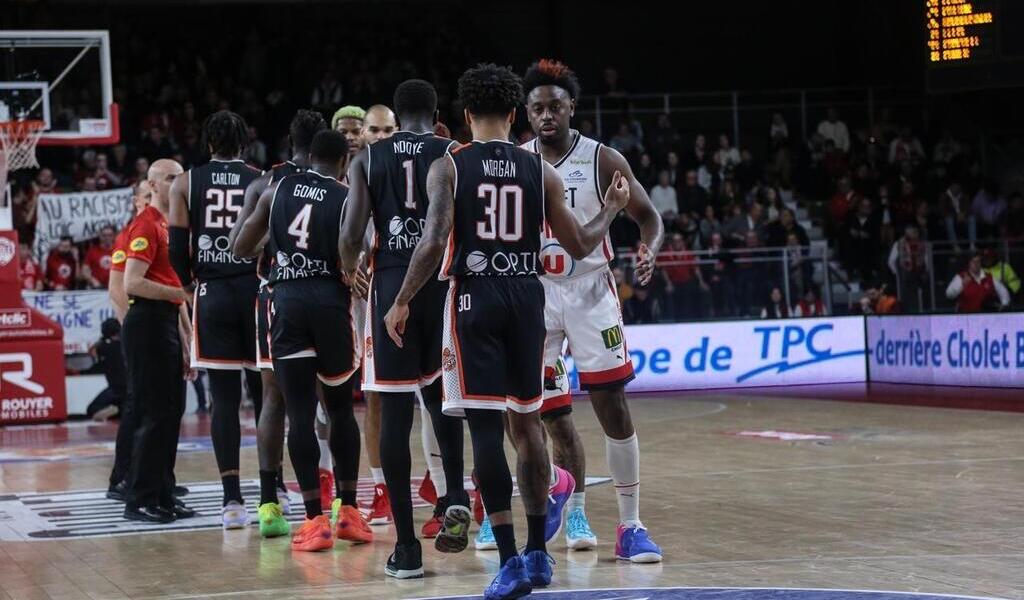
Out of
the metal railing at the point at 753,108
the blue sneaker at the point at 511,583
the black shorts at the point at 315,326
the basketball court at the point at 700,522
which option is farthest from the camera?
the metal railing at the point at 753,108

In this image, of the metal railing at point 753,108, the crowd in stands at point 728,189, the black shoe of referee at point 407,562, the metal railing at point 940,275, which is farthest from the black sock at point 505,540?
the metal railing at point 753,108

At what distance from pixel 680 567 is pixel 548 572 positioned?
75cm

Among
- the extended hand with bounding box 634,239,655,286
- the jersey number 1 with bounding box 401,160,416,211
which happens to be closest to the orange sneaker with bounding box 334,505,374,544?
the jersey number 1 with bounding box 401,160,416,211

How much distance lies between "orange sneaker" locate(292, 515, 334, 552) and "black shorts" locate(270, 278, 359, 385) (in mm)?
719

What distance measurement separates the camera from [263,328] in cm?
834

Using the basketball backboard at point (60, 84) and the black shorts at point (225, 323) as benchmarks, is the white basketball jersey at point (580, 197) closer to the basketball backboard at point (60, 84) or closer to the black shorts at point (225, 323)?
the black shorts at point (225, 323)

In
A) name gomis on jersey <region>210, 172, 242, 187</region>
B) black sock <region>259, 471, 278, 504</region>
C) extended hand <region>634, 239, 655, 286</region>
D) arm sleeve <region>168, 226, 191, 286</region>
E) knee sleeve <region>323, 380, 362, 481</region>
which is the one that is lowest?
black sock <region>259, 471, 278, 504</region>

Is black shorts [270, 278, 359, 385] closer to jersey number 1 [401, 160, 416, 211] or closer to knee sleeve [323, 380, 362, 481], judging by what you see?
knee sleeve [323, 380, 362, 481]

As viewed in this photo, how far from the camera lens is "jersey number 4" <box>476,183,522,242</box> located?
21.3ft

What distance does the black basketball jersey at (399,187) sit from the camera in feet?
23.9

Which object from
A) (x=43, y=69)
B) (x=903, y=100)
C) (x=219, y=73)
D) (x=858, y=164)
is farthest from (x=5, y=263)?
(x=903, y=100)

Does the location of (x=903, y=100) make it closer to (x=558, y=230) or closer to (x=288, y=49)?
(x=288, y=49)

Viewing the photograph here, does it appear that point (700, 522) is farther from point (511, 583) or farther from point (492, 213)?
point (492, 213)

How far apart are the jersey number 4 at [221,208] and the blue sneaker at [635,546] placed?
2991 mm
